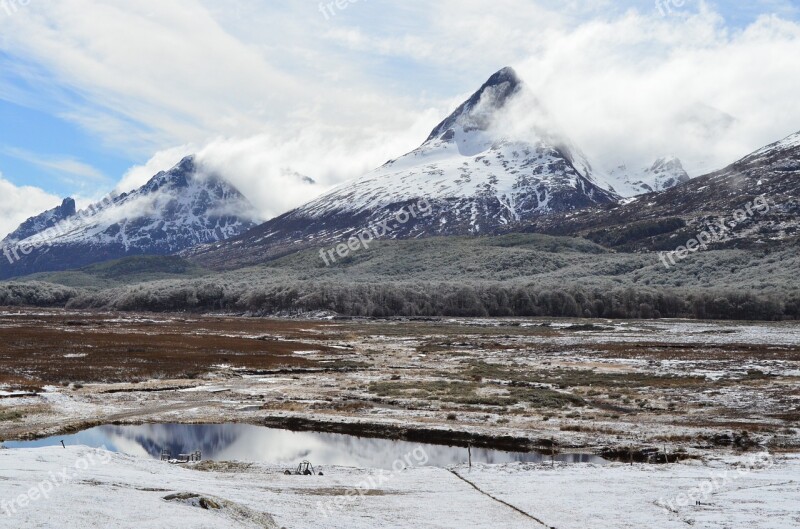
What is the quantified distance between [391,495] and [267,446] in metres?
15.2

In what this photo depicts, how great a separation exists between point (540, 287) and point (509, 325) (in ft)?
163

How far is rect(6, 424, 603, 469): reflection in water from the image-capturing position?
3250cm

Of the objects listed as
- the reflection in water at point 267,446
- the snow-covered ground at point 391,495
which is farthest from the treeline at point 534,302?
the snow-covered ground at point 391,495

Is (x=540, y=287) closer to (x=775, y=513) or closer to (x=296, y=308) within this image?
(x=296, y=308)

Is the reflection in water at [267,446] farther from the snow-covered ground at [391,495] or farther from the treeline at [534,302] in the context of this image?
the treeline at [534,302]

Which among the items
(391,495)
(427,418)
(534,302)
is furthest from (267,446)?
(534,302)

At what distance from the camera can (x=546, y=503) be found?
824 inches

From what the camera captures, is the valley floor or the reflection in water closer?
the valley floor

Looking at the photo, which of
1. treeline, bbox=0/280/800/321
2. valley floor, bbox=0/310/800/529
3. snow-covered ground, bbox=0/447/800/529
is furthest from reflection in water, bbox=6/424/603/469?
treeline, bbox=0/280/800/321

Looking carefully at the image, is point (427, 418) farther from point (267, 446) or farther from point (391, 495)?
point (391, 495)

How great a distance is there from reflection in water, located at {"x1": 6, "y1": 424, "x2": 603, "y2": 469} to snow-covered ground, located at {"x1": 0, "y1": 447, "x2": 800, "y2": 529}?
4.73m

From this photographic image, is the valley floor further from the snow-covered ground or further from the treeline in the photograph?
the treeline

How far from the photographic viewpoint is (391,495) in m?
22.2

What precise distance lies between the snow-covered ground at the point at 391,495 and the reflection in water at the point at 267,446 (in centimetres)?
473
